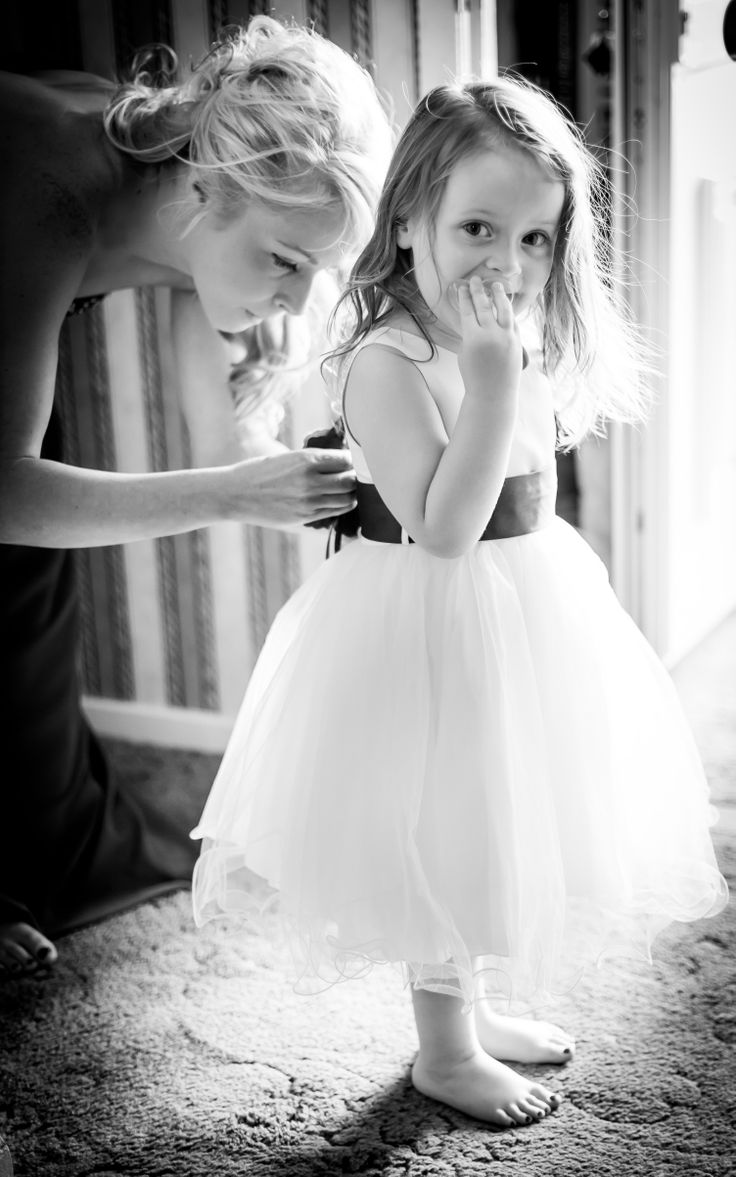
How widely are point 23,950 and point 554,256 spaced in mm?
1078

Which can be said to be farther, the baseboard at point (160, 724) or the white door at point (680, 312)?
the baseboard at point (160, 724)

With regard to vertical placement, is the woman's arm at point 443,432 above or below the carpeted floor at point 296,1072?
above

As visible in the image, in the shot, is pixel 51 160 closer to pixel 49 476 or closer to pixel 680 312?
pixel 49 476

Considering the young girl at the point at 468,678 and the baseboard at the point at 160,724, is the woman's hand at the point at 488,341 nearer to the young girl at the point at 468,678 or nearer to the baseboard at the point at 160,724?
the young girl at the point at 468,678

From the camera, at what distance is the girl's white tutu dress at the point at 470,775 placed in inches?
37.7

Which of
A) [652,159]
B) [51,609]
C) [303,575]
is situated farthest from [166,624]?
[652,159]

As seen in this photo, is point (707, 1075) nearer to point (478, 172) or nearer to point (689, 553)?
point (478, 172)

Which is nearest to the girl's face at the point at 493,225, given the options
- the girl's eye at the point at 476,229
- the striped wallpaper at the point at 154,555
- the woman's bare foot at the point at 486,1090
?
the girl's eye at the point at 476,229

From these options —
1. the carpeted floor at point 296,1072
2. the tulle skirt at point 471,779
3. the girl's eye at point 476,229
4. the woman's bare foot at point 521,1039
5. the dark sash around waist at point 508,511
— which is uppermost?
the girl's eye at point 476,229

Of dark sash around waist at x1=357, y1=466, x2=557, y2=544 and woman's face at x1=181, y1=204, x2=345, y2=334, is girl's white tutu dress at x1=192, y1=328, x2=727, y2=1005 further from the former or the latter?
woman's face at x1=181, y1=204, x2=345, y2=334

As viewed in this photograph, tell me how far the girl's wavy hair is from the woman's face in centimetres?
7

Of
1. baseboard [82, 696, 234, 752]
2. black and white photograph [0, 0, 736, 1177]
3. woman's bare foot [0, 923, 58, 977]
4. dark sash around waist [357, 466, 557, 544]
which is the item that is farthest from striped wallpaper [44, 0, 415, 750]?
dark sash around waist [357, 466, 557, 544]

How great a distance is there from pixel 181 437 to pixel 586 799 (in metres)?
1.34

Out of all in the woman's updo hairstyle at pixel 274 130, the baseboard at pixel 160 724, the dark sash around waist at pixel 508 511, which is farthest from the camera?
the baseboard at pixel 160 724
